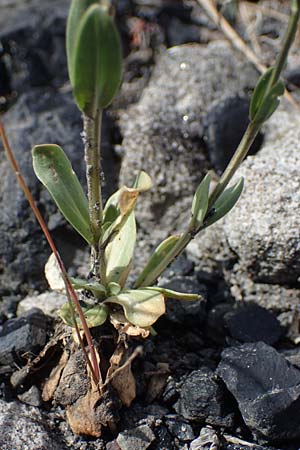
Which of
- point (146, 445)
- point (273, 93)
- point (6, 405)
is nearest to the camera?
point (273, 93)

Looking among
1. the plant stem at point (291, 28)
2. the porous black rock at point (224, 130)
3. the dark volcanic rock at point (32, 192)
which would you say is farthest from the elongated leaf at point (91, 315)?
the porous black rock at point (224, 130)

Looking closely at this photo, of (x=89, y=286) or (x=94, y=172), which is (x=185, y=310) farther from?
(x=94, y=172)

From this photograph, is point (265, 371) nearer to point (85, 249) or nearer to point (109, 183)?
point (85, 249)

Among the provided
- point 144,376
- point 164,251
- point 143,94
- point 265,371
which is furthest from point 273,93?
point 143,94

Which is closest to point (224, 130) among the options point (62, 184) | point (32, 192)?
point (32, 192)

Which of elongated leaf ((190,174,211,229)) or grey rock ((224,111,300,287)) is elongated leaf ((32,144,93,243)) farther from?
grey rock ((224,111,300,287))

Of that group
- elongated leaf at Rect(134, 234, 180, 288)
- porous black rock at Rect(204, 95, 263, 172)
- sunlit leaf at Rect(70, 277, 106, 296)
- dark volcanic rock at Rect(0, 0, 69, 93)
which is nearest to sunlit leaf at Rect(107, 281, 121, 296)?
sunlit leaf at Rect(70, 277, 106, 296)
